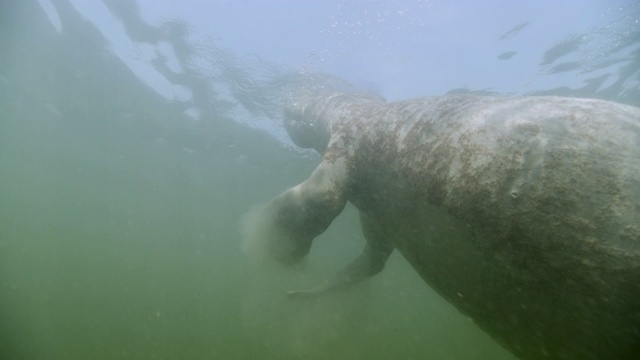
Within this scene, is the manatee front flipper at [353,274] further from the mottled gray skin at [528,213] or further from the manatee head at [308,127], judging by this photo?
the mottled gray skin at [528,213]

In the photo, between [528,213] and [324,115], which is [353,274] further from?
[528,213]

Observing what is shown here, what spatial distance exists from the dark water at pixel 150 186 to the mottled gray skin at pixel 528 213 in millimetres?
2726

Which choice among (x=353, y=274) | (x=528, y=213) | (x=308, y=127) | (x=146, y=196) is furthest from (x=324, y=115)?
(x=146, y=196)

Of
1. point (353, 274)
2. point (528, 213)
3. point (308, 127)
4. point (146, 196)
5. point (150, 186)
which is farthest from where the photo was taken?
point (146, 196)

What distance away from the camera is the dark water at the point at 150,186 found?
1374 centimetres

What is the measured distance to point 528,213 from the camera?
211cm

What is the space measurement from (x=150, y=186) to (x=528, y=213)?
143 ft

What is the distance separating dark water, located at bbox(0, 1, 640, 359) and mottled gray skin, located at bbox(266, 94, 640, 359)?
8.94 feet

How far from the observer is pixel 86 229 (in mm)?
82438

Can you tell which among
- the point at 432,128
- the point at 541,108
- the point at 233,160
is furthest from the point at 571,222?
the point at 233,160

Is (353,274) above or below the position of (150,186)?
above

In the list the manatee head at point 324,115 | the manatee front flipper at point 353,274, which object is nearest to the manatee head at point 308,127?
the manatee head at point 324,115

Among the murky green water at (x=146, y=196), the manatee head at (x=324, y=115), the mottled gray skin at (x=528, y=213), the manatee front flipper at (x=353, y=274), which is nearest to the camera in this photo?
the mottled gray skin at (x=528, y=213)

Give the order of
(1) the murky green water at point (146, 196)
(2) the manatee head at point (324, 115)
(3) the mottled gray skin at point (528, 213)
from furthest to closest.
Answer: (1) the murky green water at point (146, 196)
(2) the manatee head at point (324, 115)
(3) the mottled gray skin at point (528, 213)
